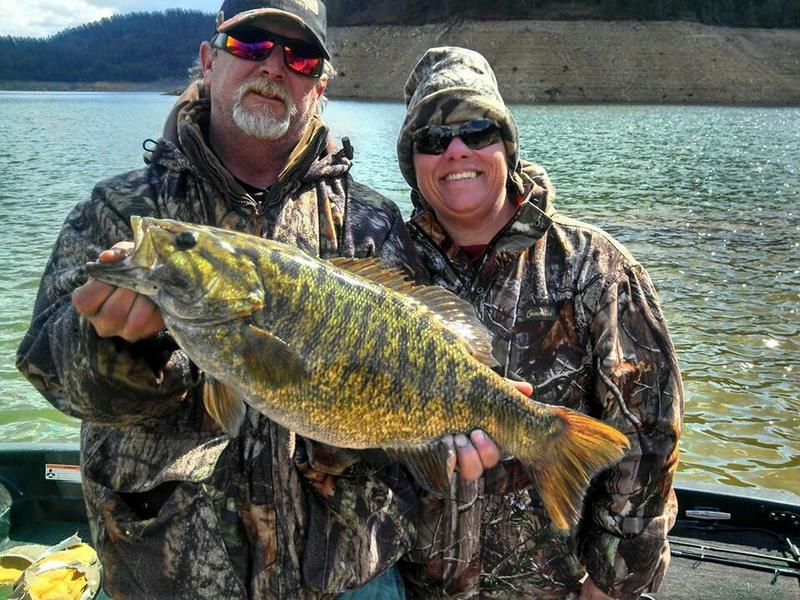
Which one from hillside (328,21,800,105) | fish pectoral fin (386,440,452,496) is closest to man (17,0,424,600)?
fish pectoral fin (386,440,452,496)

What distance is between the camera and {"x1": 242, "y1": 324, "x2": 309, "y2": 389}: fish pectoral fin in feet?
8.41

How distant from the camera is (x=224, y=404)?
101 inches

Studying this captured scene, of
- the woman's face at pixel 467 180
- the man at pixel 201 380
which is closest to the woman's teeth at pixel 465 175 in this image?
the woman's face at pixel 467 180

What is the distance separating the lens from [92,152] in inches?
1152

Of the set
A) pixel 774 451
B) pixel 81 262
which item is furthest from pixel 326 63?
pixel 774 451

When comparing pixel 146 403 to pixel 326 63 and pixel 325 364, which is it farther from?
pixel 326 63

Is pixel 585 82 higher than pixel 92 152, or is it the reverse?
pixel 585 82

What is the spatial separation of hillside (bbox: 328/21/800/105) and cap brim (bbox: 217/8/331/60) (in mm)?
73713

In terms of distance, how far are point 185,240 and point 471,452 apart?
1.38 metres

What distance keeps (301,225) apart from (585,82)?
7894 cm

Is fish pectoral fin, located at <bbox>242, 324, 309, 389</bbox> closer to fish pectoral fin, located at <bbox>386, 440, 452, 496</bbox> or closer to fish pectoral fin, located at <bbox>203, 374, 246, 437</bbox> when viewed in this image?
fish pectoral fin, located at <bbox>203, 374, 246, 437</bbox>

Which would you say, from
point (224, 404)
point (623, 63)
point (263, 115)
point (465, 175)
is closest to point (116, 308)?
point (224, 404)

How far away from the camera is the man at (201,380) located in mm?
2645

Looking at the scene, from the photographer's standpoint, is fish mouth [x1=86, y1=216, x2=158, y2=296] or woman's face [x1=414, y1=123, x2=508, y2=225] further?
woman's face [x1=414, y1=123, x2=508, y2=225]
